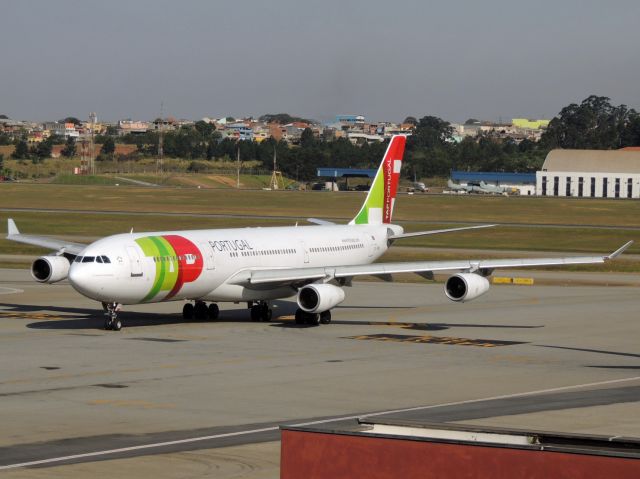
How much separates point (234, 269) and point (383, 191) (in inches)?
589

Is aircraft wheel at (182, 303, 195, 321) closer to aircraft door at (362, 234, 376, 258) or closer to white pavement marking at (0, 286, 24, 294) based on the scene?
aircraft door at (362, 234, 376, 258)

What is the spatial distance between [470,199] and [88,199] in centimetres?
5644

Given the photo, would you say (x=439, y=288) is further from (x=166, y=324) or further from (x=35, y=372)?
(x=35, y=372)

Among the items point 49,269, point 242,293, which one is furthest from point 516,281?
point 49,269

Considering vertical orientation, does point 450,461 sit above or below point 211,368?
above

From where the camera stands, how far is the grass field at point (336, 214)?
4405 inches

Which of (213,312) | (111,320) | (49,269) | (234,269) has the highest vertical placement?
(234,269)

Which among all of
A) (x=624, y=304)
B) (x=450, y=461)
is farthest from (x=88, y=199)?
(x=450, y=461)

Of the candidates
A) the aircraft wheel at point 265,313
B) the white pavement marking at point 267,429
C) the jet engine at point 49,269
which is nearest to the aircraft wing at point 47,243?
the jet engine at point 49,269

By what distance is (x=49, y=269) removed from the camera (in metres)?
55.4

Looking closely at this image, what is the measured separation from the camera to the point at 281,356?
44.2 metres

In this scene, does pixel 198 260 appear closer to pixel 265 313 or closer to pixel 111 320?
pixel 111 320

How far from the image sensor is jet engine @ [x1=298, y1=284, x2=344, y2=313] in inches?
2019

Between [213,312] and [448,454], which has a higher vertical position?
[448,454]
